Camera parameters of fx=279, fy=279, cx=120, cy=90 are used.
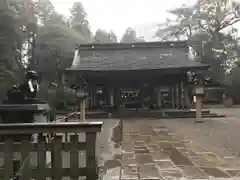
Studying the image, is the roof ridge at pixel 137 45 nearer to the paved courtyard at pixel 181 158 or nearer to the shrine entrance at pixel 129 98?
the shrine entrance at pixel 129 98

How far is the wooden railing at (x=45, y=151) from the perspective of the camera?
3570 millimetres

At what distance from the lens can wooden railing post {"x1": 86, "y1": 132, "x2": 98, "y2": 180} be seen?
3631mm

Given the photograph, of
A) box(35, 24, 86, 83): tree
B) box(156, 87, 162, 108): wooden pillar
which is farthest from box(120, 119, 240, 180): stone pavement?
box(35, 24, 86, 83): tree

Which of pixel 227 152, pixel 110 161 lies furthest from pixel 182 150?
pixel 110 161

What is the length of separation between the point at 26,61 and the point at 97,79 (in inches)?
380

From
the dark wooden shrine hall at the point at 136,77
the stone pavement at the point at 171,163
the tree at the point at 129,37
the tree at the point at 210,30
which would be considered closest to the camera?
the stone pavement at the point at 171,163

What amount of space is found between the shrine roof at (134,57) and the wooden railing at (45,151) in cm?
1348

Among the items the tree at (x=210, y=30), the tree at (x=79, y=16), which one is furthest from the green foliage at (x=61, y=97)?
the tree at (x=79, y=16)

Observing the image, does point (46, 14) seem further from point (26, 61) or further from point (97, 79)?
point (97, 79)

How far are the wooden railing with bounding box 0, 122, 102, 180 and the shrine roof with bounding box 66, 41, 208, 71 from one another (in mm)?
13481

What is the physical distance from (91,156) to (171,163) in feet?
7.13

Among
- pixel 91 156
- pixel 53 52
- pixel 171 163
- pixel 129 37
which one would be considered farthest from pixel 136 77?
pixel 129 37

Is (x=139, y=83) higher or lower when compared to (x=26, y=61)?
lower

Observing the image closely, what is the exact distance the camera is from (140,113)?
1784 cm
